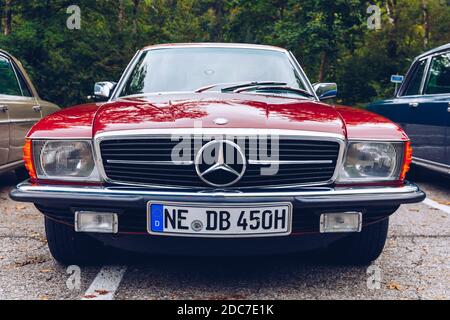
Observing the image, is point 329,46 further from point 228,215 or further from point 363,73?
point 228,215

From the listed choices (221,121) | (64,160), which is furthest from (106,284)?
(221,121)

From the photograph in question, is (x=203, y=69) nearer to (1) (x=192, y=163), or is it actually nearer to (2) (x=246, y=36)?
(1) (x=192, y=163)

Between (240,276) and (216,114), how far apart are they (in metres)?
0.93

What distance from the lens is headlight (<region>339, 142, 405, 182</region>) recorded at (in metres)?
2.95

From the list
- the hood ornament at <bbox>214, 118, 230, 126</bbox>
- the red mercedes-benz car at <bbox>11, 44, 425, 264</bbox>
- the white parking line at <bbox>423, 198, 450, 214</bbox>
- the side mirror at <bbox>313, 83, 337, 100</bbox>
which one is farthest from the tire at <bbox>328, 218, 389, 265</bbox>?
the white parking line at <bbox>423, 198, 450, 214</bbox>

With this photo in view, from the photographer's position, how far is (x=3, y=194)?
19.8ft

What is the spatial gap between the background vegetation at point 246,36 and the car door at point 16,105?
9391 millimetres

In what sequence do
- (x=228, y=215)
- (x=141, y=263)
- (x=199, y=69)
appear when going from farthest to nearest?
(x=199, y=69)
(x=141, y=263)
(x=228, y=215)

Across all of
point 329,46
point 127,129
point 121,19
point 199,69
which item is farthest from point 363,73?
point 127,129

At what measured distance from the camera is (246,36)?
24016mm

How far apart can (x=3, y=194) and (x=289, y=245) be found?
4174mm

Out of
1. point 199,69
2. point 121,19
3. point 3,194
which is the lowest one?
point 3,194

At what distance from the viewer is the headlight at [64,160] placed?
9.52 ft

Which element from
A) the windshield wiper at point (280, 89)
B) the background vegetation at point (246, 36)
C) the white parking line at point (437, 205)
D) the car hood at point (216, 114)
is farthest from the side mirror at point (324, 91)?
the background vegetation at point (246, 36)
